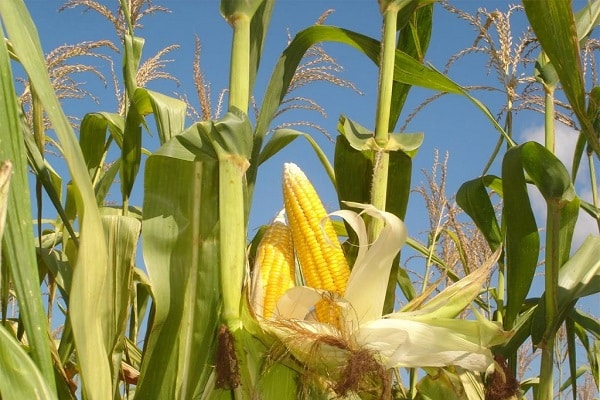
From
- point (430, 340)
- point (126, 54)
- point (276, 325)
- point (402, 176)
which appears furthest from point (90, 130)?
point (430, 340)

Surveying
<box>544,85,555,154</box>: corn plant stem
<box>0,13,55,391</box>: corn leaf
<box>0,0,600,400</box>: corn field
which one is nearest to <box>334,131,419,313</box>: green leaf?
<box>0,0,600,400</box>: corn field

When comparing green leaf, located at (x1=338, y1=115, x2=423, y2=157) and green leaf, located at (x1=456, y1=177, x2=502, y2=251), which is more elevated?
green leaf, located at (x1=338, y1=115, x2=423, y2=157)

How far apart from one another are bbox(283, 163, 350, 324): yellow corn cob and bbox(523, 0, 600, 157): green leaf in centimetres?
66

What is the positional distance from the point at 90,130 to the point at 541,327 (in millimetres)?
1799

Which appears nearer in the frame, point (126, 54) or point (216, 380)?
point (216, 380)

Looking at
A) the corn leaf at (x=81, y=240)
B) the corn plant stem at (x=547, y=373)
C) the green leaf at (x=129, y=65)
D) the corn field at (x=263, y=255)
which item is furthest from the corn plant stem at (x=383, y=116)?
the green leaf at (x=129, y=65)

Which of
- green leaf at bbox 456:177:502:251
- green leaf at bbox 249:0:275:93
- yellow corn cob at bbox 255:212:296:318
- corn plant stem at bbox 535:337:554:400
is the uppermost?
green leaf at bbox 249:0:275:93

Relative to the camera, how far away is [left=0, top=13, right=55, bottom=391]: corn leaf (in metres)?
1.27

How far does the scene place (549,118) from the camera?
2566 millimetres

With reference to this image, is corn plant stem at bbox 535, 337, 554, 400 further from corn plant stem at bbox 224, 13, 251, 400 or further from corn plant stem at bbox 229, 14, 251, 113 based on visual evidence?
corn plant stem at bbox 229, 14, 251, 113

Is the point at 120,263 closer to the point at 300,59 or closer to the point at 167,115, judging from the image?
the point at 167,115

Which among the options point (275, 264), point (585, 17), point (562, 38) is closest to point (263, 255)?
point (275, 264)

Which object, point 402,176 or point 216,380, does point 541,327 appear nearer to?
point 402,176

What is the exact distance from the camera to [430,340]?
1.61 m
